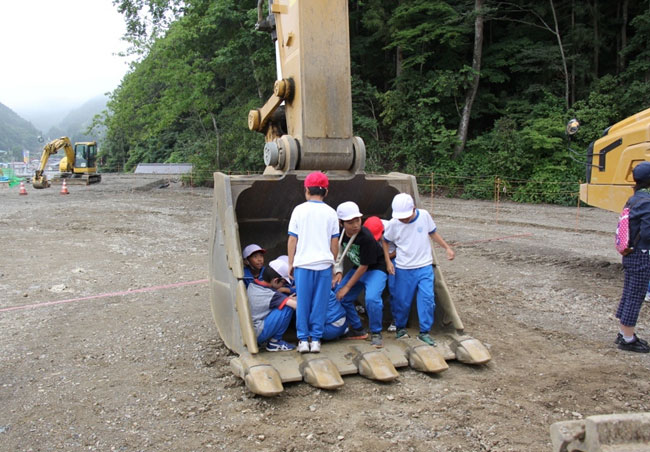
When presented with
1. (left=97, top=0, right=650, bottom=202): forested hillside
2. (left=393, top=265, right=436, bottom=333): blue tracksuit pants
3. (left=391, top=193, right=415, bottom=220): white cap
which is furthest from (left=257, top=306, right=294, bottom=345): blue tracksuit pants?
(left=97, top=0, right=650, bottom=202): forested hillside

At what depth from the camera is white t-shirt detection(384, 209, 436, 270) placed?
489cm

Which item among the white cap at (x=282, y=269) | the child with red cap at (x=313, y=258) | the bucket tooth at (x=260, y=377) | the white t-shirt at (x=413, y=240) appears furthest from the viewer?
the white cap at (x=282, y=269)

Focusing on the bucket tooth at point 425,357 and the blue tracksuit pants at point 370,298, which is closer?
the bucket tooth at point 425,357

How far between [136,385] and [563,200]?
1652cm

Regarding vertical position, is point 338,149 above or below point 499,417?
above

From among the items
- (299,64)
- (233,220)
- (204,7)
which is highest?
(204,7)

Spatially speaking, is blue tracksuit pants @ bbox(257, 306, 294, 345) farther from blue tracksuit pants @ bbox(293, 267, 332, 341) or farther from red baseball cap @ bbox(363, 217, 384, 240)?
red baseball cap @ bbox(363, 217, 384, 240)

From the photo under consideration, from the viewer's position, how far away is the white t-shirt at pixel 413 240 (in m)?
4.89

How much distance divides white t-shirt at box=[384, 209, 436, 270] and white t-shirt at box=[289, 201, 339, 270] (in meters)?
0.78

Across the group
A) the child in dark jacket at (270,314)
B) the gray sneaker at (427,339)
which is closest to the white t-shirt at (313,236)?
the child in dark jacket at (270,314)

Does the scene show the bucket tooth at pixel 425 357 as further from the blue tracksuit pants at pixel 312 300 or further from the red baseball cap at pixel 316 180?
the red baseball cap at pixel 316 180

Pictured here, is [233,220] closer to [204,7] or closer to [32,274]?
[32,274]

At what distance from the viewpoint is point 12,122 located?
150000 millimetres

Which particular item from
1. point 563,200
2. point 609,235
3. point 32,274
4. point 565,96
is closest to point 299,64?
point 32,274
